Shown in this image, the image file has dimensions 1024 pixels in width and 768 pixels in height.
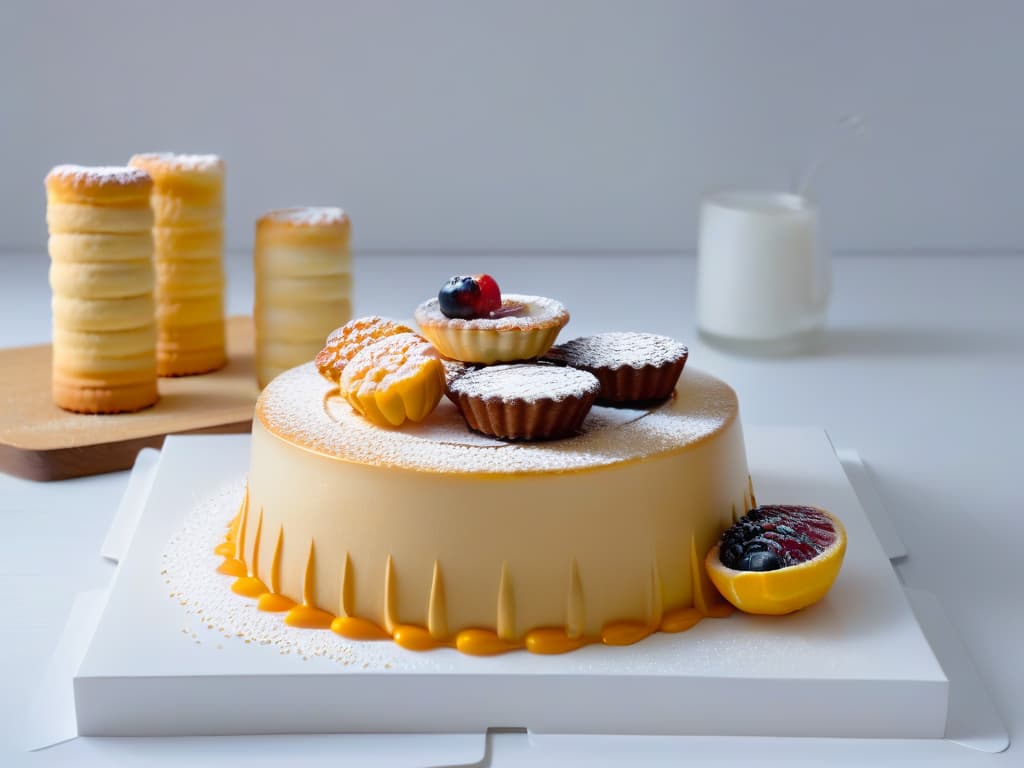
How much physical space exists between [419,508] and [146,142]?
6.81 feet

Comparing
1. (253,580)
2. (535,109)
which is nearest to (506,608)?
(253,580)

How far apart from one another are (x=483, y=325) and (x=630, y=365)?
0.16 meters

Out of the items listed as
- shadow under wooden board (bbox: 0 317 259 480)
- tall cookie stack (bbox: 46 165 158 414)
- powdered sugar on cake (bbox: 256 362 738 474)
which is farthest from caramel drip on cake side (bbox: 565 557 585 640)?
tall cookie stack (bbox: 46 165 158 414)

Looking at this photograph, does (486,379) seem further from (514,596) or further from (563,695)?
(563,695)

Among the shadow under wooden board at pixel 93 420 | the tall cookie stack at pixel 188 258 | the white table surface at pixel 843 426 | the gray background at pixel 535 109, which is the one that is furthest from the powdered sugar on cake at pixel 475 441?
the gray background at pixel 535 109

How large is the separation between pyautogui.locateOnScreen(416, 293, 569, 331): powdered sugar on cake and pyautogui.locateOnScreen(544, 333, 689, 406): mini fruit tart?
0.05 metres

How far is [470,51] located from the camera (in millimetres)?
3047

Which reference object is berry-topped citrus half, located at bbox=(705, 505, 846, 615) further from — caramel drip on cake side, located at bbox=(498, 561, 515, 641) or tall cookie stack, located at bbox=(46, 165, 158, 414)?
tall cookie stack, located at bbox=(46, 165, 158, 414)

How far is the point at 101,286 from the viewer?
6.37ft

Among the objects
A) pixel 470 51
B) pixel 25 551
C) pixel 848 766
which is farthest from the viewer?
pixel 470 51

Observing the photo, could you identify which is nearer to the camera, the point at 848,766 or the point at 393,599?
the point at 848,766

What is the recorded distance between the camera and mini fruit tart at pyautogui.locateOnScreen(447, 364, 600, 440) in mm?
1309

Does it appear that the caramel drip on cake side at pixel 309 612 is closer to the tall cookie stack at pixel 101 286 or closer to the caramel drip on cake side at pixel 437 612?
the caramel drip on cake side at pixel 437 612

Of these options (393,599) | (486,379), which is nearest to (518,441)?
(486,379)
